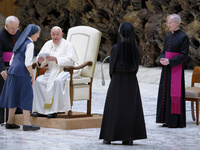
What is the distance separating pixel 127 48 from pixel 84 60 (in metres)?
2.09

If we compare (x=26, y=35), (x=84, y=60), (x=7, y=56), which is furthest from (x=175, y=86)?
(x=7, y=56)

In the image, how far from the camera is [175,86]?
26.2ft

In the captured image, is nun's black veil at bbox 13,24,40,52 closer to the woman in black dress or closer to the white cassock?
the white cassock

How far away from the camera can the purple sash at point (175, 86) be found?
25.9 feet

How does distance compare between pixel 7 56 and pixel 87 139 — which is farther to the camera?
pixel 7 56

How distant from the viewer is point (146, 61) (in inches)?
564

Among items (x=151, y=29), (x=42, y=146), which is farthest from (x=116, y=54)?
(x=151, y=29)

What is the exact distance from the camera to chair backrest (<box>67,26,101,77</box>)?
8109 millimetres

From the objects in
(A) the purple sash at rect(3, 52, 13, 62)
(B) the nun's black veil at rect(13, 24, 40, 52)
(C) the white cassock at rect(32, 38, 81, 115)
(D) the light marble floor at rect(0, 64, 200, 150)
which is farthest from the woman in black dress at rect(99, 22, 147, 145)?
(A) the purple sash at rect(3, 52, 13, 62)

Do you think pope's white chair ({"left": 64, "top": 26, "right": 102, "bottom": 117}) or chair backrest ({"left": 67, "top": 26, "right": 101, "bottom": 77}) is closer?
pope's white chair ({"left": 64, "top": 26, "right": 102, "bottom": 117})

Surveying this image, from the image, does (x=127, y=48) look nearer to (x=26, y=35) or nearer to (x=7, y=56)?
(x=26, y=35)

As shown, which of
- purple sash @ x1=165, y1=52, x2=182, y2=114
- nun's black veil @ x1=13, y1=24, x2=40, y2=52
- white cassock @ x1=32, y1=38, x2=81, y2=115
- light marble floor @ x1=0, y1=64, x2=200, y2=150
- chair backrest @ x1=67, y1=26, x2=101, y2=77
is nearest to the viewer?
light marble floor @ x1=0, y1=64, x2=200, y2=150

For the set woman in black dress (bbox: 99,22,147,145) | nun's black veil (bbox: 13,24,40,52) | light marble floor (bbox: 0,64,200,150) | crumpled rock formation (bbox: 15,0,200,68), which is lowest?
light marble floor (bbox: 0,64,200,150)

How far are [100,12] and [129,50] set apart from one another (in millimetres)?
9576
